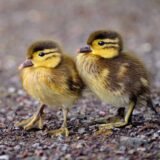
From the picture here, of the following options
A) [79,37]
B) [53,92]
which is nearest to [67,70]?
[53,92]

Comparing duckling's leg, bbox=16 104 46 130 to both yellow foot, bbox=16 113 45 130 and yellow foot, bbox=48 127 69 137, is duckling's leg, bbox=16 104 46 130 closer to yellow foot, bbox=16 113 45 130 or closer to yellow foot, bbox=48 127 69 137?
yellow foot, bbox=16 113 45 130

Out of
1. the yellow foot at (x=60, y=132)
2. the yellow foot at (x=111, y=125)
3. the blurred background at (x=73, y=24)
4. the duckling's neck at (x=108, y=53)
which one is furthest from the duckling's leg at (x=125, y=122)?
the blurred background at (x=73, y=24)

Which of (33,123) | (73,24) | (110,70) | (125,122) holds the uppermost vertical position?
(73,24)

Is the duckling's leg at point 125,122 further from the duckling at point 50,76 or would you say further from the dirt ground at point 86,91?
the duckling at point 50,76

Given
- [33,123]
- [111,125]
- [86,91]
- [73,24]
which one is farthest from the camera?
[73,24]

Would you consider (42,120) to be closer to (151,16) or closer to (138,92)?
(138,92)

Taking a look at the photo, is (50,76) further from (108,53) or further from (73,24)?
(73,24)

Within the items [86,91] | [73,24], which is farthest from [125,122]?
[73,24]
